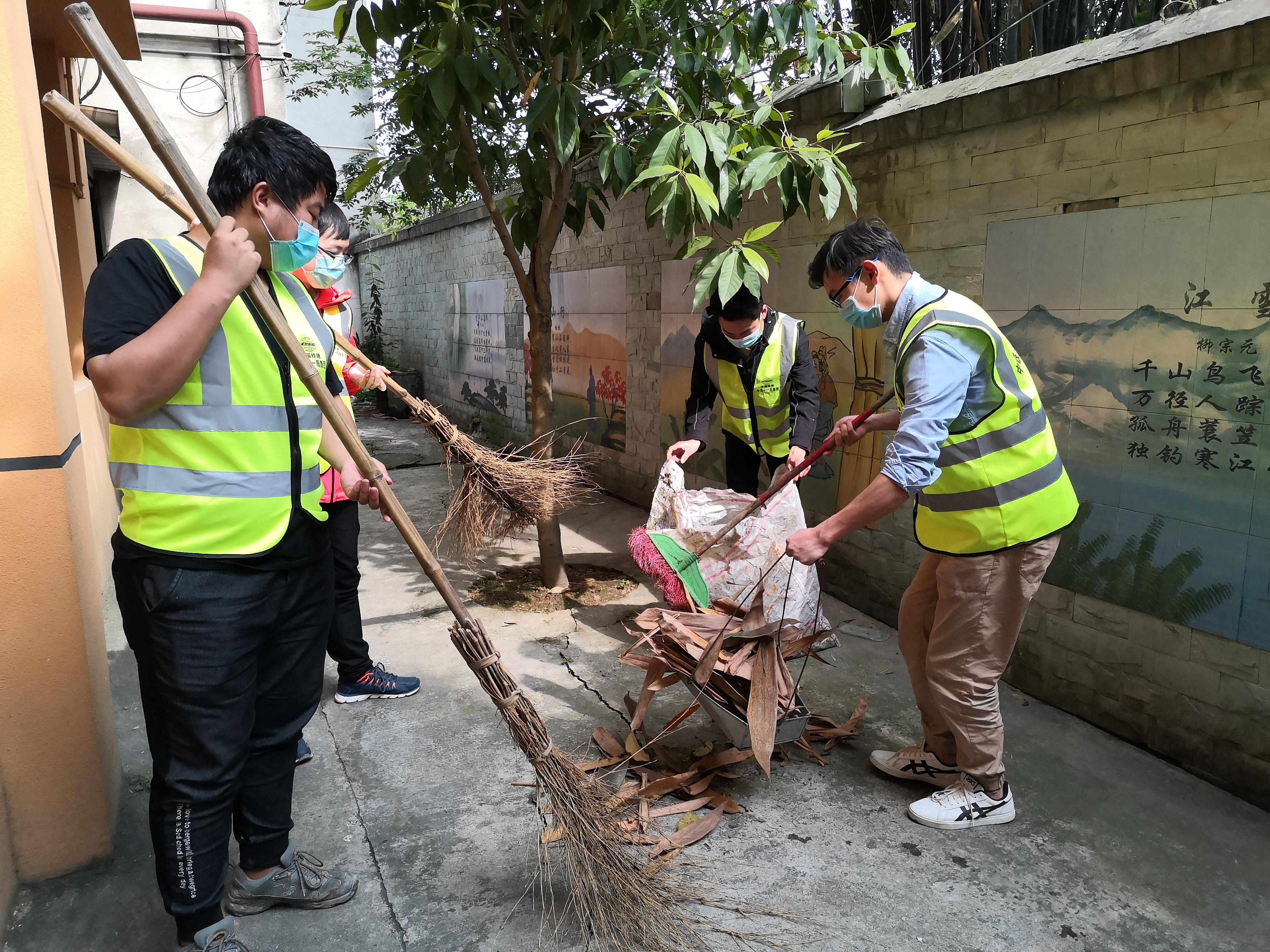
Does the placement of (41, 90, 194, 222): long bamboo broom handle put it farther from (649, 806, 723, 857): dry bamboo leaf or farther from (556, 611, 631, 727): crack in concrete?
(556, 611, 631, 727): crack in concrete

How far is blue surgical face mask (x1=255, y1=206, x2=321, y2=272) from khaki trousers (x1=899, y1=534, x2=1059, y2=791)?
1985 mm

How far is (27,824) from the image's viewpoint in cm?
226

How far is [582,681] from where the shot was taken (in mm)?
3723

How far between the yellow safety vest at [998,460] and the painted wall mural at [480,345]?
23.7 feet

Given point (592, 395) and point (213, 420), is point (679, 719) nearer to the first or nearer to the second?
point (213, 420)

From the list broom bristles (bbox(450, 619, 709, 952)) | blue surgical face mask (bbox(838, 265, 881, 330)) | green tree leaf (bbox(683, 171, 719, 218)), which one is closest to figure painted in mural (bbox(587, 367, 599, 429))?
green tree leaf (bbox(683, 171, 719, 218))

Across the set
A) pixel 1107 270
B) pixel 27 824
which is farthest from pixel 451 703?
pixel 1107 270

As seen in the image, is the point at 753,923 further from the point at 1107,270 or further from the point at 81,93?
the point at 81,93

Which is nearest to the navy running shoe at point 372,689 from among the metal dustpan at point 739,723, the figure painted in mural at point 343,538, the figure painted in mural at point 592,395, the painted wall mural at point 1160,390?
the figure painted in mural at point 343,538

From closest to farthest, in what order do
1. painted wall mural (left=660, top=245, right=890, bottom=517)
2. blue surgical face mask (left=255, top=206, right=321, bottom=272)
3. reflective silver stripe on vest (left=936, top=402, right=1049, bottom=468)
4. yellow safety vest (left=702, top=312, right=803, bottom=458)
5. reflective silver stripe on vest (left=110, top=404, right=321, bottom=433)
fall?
reflective silver stripe on vest (left=110, top=404, right=321, bottom=433)
blue surgical face mask (left=255, top=206, right=321, bottom=272)
reflective silver stripe on vest (left=936, top=402, right=1049, bottom=468)
yellow safety vest (left=702, top=312, right=803, bottom=458)
painted wall mural (left=660, top=245, right=890, bottom=517)

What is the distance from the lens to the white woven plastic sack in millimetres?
3768

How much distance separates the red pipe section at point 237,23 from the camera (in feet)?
22.8

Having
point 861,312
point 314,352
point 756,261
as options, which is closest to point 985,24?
point 756,261

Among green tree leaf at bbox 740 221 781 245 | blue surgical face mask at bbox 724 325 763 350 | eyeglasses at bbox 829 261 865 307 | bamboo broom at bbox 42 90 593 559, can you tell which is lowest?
bamboo broom at bbox 42 90 593 559
